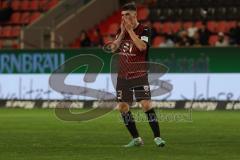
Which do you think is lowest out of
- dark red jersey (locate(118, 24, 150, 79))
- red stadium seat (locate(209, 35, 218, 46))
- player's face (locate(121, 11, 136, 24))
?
red stadium seat (locate(209, 35, 218, 46))

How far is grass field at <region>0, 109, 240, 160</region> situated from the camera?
12.6 meters

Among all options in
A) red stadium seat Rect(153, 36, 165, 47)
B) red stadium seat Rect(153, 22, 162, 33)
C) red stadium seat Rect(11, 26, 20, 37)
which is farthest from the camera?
red stadium seat Rect(11, 26, 20, 37)

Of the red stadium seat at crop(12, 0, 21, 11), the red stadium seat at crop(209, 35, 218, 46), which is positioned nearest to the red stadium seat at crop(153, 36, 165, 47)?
the red stadium seat at crop(209, 35, 218, 46)

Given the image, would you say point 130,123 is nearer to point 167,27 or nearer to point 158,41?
point 158,41

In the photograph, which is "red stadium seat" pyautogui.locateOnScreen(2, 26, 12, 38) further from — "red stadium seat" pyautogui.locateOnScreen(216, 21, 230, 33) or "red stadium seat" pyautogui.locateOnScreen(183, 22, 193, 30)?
"red stadium seat" pyautogui.locateOnScreen(216, 21, 230, 33)

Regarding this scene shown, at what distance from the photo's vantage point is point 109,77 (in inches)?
1059

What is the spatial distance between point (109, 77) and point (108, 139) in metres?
11.2

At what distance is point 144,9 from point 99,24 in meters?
2.34

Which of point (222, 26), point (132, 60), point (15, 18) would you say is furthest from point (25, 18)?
point (132, 60)

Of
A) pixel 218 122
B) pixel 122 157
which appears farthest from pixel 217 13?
pixel 122 157

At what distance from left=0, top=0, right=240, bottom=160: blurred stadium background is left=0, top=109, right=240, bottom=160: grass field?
0.02m

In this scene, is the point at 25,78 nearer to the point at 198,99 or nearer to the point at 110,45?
the point at 198,99

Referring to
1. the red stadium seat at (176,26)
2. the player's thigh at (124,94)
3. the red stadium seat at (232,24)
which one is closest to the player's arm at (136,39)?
the player's thigh at (124,94)

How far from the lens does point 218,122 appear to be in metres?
20.7
